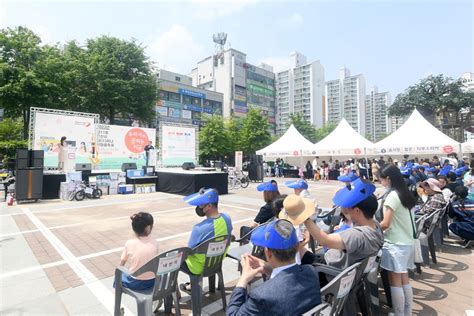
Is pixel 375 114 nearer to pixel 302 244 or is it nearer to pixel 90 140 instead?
pixel 90 140

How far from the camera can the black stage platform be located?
12734 mm

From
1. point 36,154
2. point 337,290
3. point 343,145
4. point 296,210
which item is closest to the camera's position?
point 296,210

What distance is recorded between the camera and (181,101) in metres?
54.3

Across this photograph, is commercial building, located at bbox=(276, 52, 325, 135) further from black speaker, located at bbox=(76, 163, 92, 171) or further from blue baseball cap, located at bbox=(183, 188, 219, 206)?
blue baseball cap, located at bbox=(183, 188, 219, 206)

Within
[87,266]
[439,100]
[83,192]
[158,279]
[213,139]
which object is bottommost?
[87,266]

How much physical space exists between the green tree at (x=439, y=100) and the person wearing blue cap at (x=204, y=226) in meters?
47.3

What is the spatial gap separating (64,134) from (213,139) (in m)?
20.8

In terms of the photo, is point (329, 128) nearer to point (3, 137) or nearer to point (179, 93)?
point (179, 93)

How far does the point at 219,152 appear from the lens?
1388 inches

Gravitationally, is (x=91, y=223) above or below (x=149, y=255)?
below

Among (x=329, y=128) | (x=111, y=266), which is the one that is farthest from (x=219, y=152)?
(x=329, y=128)

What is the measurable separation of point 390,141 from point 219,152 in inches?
866

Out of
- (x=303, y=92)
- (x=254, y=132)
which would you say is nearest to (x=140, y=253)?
(x=254, y=132)

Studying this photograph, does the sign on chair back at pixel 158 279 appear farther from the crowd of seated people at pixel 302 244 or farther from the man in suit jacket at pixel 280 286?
the man in suit jacket at pixel 280 286
